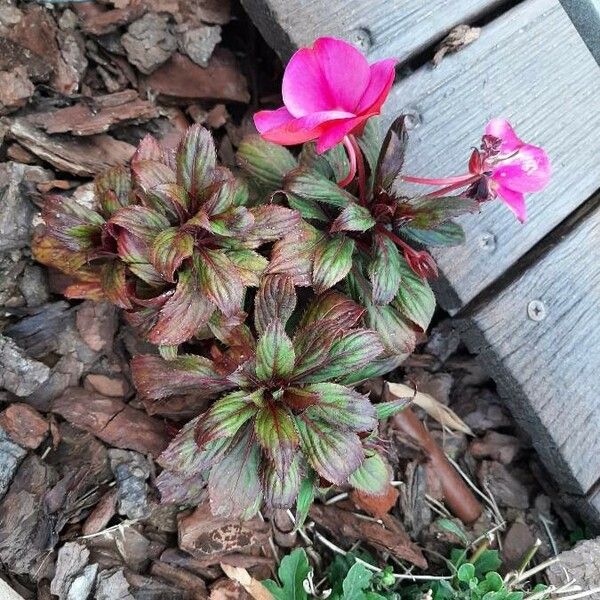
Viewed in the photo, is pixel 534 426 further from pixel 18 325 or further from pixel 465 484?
pixel 18 325

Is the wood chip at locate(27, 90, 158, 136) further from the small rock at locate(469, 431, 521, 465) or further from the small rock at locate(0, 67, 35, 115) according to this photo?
the small rock at locate(469, 431, 521, 465)

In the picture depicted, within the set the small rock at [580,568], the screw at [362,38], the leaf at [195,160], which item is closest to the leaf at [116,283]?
the leaf at [195,160]

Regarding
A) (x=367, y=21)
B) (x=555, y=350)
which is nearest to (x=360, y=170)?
(x=367, y=21)

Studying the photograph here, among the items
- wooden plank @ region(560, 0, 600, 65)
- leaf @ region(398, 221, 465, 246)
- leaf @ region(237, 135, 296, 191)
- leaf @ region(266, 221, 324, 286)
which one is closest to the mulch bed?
leaf @ region(237, 135, 296, 191)

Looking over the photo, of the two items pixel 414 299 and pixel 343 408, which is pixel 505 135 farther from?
pixel 343 408

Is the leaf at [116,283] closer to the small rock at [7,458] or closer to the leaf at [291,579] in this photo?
the small rock at [7,458]
